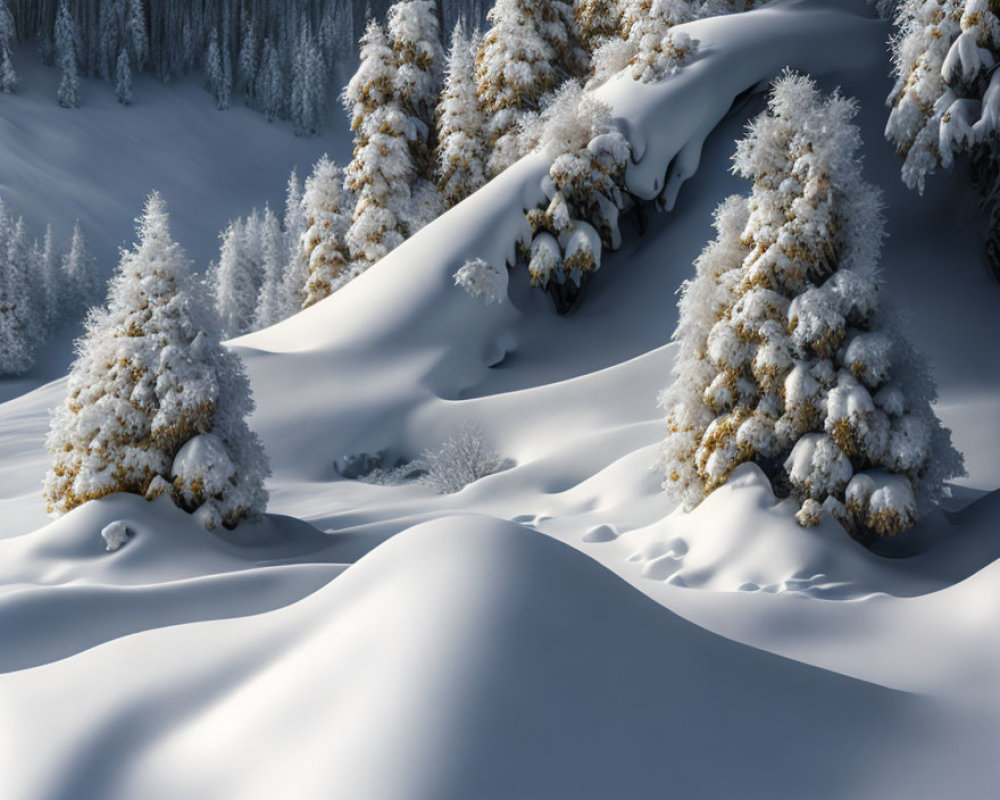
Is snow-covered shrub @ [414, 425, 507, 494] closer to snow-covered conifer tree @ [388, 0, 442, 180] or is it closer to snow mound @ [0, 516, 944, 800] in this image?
snow mound @ [0, 516, 944, 800]

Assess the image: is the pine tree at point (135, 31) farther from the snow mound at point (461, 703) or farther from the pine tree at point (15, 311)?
the snow mound at point (461, 703)

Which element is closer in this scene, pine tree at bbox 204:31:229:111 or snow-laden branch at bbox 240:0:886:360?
snow-laden branch at bbox 240:0:886:360

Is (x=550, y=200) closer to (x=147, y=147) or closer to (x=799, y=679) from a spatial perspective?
(x=799, y=679)

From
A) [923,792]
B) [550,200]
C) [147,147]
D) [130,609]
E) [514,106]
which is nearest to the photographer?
[923,792]

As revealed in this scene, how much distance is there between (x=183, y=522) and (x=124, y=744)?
22.0ft

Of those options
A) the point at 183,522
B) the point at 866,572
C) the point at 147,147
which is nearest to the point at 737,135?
the point at 866,572

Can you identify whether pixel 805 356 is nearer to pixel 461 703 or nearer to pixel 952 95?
pixel 461 703

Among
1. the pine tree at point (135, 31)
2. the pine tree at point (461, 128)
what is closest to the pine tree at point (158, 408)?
the pine tree at point (461, 128)

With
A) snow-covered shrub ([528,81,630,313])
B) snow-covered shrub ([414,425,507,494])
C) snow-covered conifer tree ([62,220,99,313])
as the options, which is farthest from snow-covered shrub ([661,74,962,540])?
snow-covered conifer tree ([62,220,99,313])

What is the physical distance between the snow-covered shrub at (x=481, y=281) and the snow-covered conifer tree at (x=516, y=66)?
7.30 meters

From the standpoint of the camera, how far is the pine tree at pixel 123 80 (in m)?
81.9

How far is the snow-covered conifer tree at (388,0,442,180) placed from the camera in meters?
27.2

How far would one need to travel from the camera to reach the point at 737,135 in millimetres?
20141

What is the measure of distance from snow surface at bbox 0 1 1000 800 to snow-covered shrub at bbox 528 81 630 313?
4.23 metres
